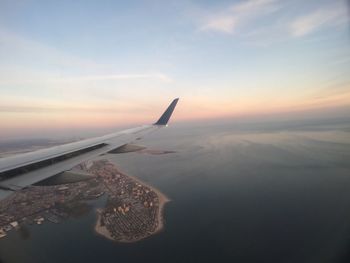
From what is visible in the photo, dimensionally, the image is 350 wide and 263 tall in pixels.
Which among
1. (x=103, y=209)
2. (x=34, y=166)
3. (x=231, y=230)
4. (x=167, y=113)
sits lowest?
(x=231, y=230)

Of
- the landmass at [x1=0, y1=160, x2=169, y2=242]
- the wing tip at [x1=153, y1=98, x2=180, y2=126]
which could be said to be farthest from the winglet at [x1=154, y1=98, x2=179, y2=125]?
the landmass at [x1=0, y1=160, x2=169, y2=242]

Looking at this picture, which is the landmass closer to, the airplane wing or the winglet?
the winglet

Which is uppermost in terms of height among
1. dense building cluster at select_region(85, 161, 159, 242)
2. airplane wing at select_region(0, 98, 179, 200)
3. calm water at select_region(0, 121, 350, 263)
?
airplane wing at select_region(0, 98, 179, 200)

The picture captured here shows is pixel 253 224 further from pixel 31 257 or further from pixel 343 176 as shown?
pixel 343 176

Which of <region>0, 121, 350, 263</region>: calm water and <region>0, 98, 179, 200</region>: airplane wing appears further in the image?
<region>0, 121, 350, 263</region>: calm water

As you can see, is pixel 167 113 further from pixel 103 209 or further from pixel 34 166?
pixel 103 209

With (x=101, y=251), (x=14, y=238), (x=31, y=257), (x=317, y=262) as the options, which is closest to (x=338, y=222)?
(x=317, y=262)

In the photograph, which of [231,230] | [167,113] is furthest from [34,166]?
[231,230]

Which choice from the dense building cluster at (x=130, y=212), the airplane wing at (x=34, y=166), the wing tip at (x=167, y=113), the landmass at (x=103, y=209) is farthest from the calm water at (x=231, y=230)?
the airplane wing at (x=34, y=166)

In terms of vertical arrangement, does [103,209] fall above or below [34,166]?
below
